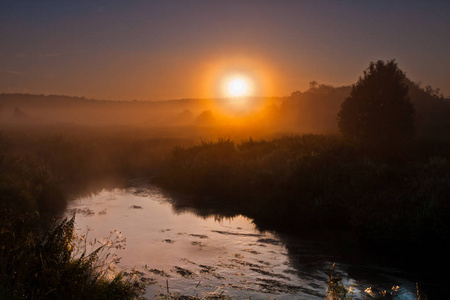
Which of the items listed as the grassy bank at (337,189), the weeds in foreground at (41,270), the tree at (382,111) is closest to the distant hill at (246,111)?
the tree at (382,111)

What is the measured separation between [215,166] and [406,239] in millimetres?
13241

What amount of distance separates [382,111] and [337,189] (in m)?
9.60

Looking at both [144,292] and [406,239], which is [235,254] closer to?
[144,292]

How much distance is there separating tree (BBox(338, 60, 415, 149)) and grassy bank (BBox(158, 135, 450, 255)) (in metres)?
1.57

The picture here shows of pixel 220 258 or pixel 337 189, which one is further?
pixel 337 189

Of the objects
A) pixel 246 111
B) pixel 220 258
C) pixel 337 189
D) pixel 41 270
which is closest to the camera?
pixel 41 270

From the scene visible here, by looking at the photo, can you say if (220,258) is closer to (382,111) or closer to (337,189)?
(337,189)

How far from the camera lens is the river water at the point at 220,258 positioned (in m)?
10.3

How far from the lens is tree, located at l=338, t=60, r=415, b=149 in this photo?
2452 cm

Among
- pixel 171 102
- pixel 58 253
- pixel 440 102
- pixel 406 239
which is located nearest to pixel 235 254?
pixel 406 239

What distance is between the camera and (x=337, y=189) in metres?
18.0

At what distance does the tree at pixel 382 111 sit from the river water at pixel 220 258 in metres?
11.4

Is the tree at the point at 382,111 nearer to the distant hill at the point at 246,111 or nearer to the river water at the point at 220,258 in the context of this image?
the distant hill at the point at 246,111

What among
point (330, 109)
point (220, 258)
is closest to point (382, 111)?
point (220, 258)
